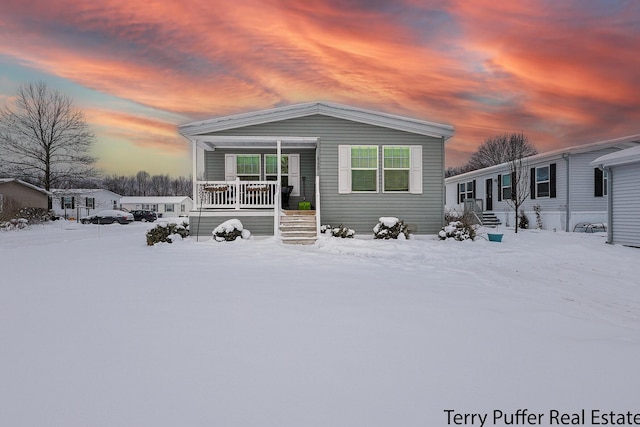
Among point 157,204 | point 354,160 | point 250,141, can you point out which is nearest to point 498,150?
point 354,160

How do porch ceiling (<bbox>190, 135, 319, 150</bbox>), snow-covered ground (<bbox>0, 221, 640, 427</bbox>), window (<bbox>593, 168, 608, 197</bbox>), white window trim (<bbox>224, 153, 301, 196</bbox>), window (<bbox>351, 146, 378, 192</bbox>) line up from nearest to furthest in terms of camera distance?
snow-covered ground (<bbox>0, 221, 640, 427</bbox>)
porch ceiling (<bbox>190, 135, 319, 150</bbox>)
window (<bbox>351, 146, 378, 192</bbox>)
white window trim (<bbox>224, 153, 301, 196</bbox>)
window (<bbox>593, 168, 608, 197</bbox>)

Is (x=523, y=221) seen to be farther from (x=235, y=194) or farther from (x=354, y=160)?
(x=235, y=194)

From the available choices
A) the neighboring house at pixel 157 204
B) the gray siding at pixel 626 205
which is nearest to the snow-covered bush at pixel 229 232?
the gray siding at pixel 626 205

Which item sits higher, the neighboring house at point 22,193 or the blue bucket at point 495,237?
the neighboring house at point 22,193

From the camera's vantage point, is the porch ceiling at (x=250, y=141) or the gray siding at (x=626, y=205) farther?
the porch ceiling at (x=250, y=141)

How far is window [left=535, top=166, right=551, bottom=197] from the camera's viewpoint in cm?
1833

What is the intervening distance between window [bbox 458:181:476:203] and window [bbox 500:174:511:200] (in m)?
3.63

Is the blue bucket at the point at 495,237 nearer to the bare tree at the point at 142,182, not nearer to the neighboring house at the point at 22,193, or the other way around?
the neighboring house at the point at 22,193

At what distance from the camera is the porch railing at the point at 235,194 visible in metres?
12.3

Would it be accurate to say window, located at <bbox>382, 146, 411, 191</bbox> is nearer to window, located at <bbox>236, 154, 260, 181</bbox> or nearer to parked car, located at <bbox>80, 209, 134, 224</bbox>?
window, located at <bbox>236, 154, 260, 181</bbox>

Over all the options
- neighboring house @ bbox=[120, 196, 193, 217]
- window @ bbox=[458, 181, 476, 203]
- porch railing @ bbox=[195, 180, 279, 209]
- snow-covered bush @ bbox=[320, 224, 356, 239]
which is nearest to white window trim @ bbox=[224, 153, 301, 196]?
porch railing @ bbox=[195, 180, 279, 209]

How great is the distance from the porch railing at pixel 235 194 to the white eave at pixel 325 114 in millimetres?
1937

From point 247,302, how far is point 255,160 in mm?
10458

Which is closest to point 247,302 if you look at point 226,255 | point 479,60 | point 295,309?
point 295,309
